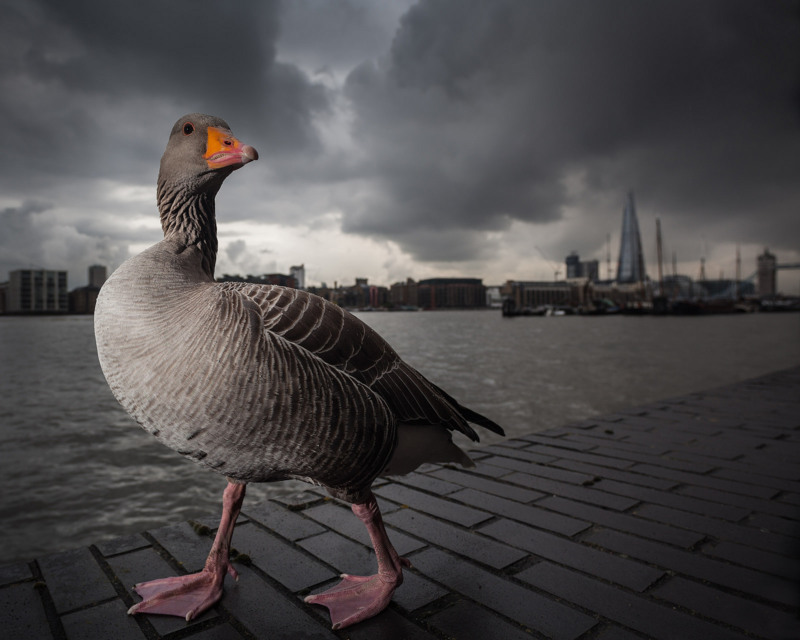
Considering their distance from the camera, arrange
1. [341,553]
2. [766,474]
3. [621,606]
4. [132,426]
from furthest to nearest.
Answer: [132,426], [766,474], [341,553], [621,606]

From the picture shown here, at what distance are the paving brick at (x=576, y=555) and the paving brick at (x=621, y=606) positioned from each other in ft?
0.36

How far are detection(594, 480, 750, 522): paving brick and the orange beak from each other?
13.0ft

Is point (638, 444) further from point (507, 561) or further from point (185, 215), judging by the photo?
point (185, 215)

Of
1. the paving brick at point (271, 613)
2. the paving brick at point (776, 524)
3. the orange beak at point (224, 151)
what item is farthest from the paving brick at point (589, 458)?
the orange beak at point (224, 151)

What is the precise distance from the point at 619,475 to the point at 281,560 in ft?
10.7

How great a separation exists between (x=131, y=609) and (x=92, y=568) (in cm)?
68

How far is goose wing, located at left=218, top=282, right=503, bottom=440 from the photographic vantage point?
236 cm

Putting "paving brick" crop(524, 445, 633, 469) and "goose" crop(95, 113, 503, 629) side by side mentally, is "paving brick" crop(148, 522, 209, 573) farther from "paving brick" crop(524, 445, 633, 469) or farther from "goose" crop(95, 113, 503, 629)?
"paving brick" crop(524, 445, 633, 469)

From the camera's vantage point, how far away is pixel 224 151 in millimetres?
2531

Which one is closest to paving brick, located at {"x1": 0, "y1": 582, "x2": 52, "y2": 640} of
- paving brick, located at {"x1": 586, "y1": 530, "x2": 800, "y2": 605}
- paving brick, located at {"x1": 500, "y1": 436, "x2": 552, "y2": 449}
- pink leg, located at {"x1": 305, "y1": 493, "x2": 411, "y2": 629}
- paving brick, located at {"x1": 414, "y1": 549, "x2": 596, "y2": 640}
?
pink leg, located at {"x1": 305, "y1": 493, "x2": 411, "y2": 629}

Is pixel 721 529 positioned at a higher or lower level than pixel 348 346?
lower

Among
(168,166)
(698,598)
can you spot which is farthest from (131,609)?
(698,598)

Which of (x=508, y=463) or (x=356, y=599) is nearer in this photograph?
(x=356, y=599)

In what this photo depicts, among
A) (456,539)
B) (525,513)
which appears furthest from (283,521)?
(525,513)
